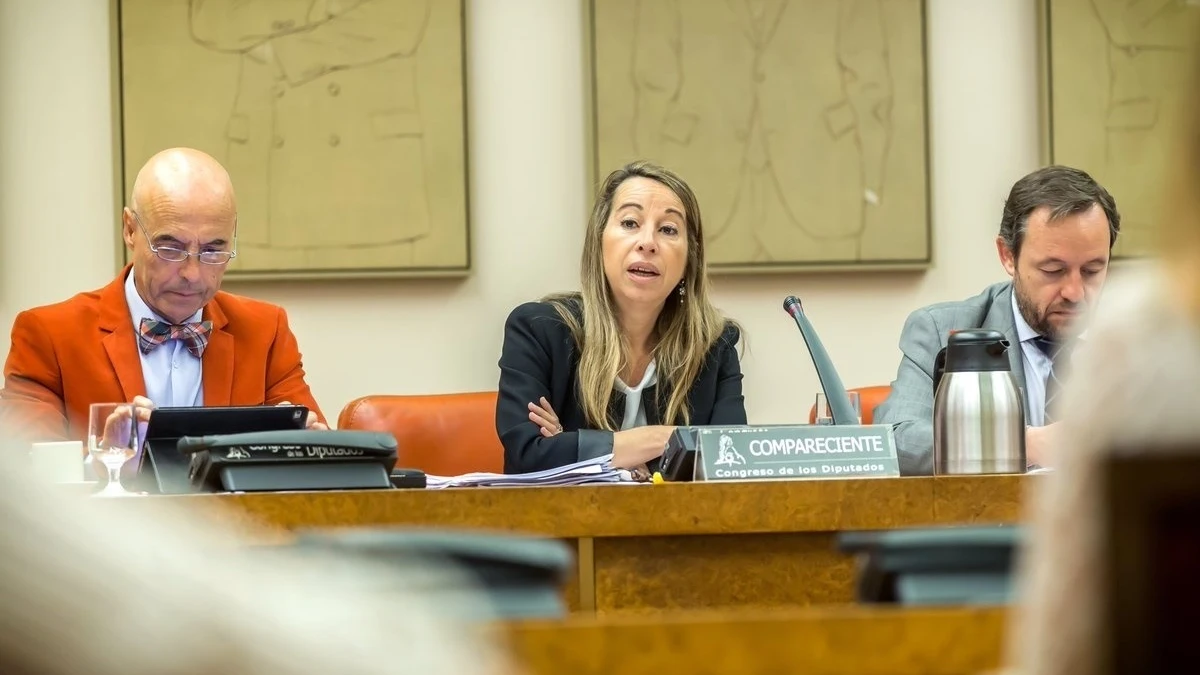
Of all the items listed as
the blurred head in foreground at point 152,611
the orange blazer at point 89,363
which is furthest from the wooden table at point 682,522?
the blurred head in foreground at point 152,611

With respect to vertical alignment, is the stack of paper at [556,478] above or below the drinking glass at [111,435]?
below

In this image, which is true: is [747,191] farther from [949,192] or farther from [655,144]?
[949,192]

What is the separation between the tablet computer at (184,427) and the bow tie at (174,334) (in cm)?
88

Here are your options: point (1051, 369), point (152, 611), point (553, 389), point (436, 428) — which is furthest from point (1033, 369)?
point (152, 611)

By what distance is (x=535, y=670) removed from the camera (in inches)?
27.0

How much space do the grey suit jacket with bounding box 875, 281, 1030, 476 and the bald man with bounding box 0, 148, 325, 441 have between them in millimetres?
1269

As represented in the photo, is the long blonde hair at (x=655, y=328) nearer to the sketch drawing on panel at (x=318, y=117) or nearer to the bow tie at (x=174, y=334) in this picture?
the sketch drawing on panel at (x=318, y=117)

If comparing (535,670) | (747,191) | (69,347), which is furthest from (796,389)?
(535,670)

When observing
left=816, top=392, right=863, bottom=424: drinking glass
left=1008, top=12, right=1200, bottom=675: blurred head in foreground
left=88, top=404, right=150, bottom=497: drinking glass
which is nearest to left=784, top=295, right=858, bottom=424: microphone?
left=816, top=392, right=863, bottom=424: drinking glass

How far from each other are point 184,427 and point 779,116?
2.21 metres

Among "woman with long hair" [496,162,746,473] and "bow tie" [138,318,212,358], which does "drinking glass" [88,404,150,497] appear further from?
"woman with long hair" [496,162,746,473]

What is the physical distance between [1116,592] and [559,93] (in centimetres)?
360

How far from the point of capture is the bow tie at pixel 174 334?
310 cm

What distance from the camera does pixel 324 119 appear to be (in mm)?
3779
